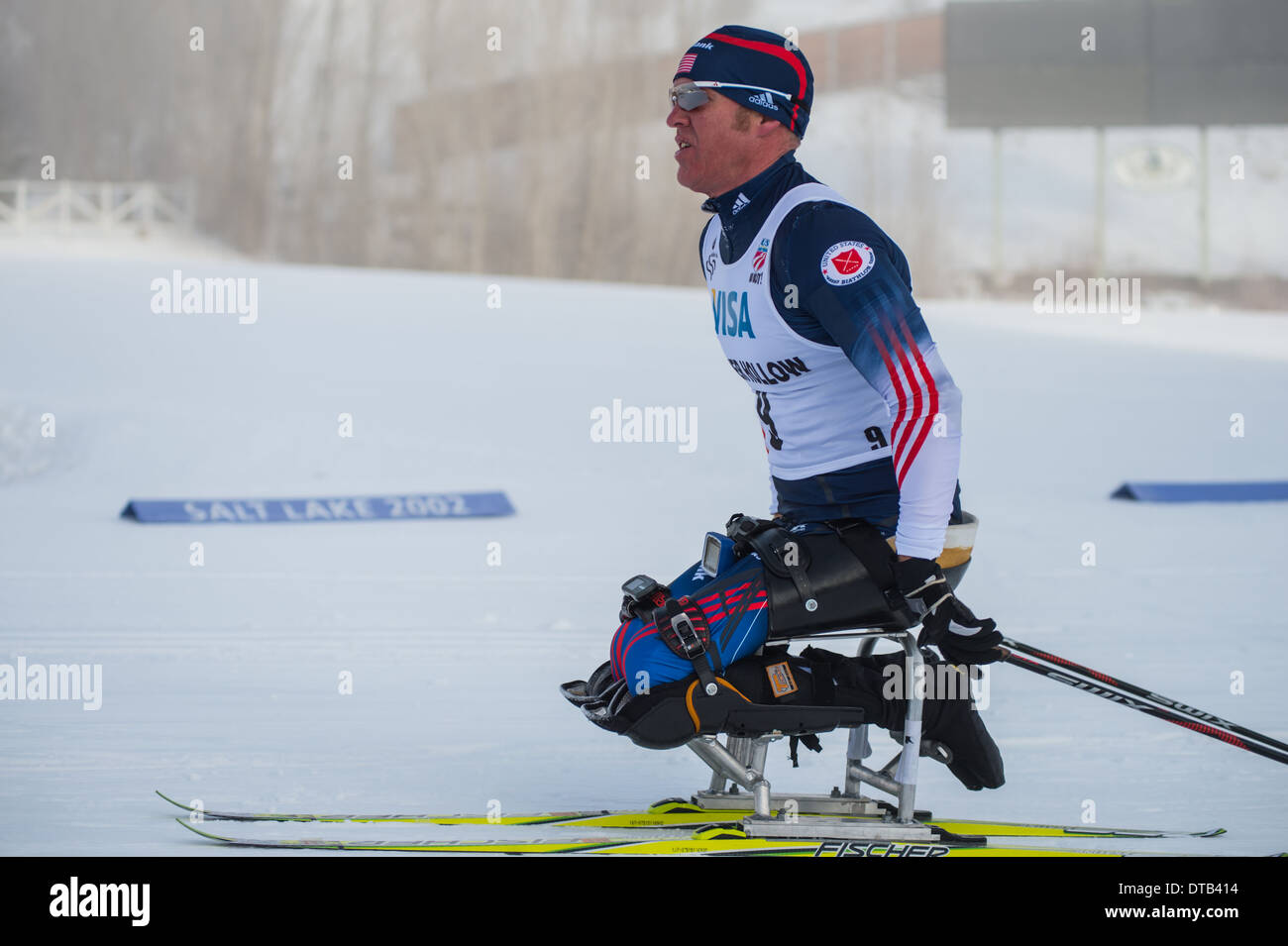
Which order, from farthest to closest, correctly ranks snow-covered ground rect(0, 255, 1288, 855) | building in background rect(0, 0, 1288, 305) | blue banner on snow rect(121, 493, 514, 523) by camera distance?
building in background rect(0, 0, 1288, 305), blue banner on snow rect(121, 493, 514, 523), snow-covered ground rect(0, 255, 1288, 855)

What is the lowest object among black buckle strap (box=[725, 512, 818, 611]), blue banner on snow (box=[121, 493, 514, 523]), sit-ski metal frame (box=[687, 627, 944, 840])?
sit-ski metal frame (box=[687, 627, 944, 840])

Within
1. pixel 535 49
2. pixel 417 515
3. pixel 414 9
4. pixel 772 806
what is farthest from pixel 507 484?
pixel 414 9

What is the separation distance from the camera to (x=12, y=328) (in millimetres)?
12469

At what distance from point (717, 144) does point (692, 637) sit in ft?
3.79

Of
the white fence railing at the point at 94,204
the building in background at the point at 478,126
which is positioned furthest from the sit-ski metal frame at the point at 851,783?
the white fence railing at the point at 94,204

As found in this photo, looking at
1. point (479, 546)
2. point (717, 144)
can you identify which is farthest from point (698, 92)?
point (479, 546)

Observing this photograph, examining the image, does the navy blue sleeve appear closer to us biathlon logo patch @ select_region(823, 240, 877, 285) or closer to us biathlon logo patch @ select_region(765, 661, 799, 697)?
us biathlon logo patch @ select_region(823, 240, 877, 285)

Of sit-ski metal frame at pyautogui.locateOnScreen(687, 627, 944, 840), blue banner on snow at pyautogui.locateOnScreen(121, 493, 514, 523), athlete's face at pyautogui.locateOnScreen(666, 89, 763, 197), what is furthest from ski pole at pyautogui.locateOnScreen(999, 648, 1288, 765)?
blue banner on snow at pyautogui.locateOnScreen(121, 493, 514, 523)

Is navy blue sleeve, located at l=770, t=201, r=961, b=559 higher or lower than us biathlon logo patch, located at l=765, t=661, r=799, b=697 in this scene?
higher

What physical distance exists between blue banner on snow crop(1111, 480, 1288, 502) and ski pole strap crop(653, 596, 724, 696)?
800 centimetres

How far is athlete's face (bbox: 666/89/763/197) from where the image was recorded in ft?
10.7

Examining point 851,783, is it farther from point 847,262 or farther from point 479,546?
point 479,546

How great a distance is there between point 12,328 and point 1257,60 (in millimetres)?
24273
